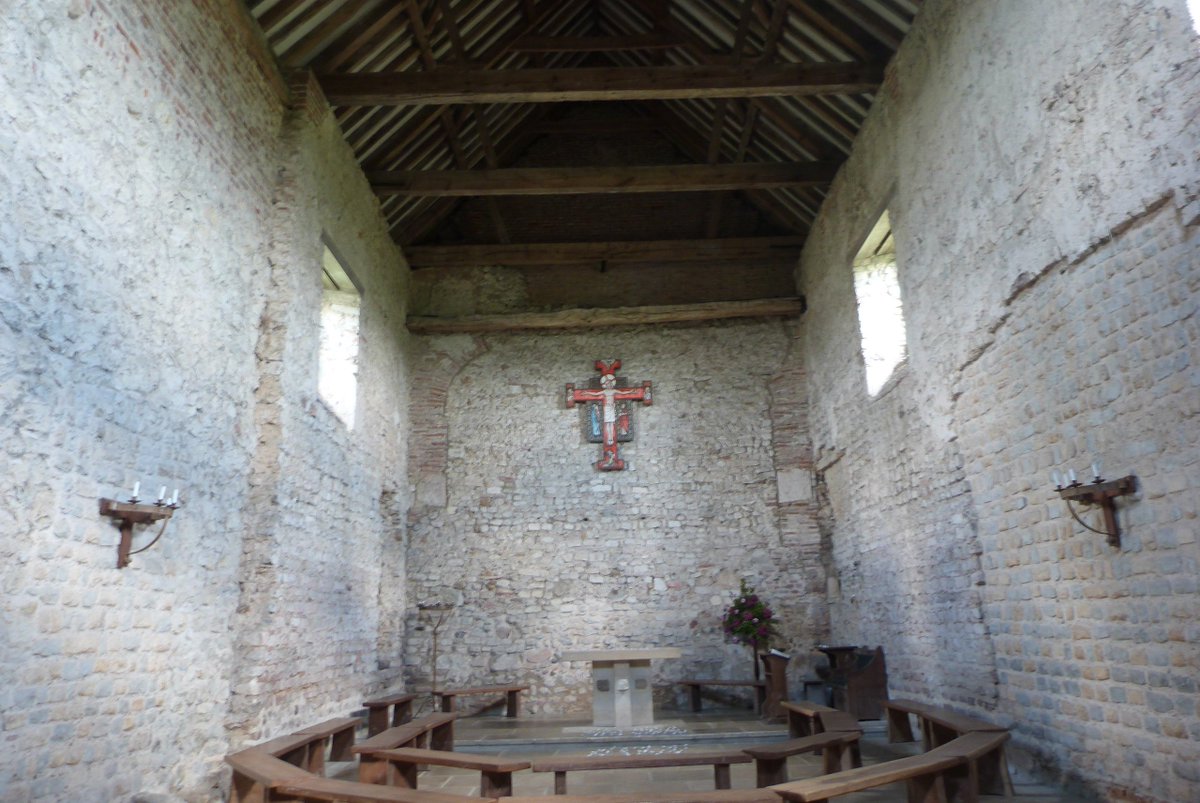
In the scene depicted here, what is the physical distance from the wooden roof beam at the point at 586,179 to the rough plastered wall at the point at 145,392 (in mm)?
1789

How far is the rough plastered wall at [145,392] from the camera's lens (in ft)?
12.9

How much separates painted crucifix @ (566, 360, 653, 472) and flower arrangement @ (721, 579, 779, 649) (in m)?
2.36

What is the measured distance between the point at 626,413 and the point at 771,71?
15.8 ft

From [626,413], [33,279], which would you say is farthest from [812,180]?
[33,279]

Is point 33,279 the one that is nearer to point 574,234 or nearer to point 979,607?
point 979,607

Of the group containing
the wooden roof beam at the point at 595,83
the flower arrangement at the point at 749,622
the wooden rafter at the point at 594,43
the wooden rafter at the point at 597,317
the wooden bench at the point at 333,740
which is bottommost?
the wooden bench at the point at 333,740

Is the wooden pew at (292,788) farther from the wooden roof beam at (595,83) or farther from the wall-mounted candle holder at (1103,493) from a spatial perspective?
the wooden roof beam at (595,83)

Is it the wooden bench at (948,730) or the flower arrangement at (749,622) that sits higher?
the flower arrangement at (749,622)

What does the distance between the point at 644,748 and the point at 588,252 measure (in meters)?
6.68

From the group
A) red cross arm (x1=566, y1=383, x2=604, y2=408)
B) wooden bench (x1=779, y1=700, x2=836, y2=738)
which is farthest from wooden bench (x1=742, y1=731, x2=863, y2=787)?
red cross arm (x1=566, y1=383, x2=604, y2=408)

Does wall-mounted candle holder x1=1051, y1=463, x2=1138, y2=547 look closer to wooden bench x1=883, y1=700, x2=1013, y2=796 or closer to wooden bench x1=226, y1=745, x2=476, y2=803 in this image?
wooden bench x1=883, y1=700, x2=1013, y2=796

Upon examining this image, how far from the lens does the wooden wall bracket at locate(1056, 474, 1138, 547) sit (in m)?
4.32

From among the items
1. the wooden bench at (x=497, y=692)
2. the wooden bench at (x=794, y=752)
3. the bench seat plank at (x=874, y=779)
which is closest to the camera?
the bench seat plank at (x=874, y=779)

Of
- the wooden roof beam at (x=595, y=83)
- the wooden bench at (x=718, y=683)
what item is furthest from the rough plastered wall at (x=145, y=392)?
the wooden bench at (x=718, y=683)
